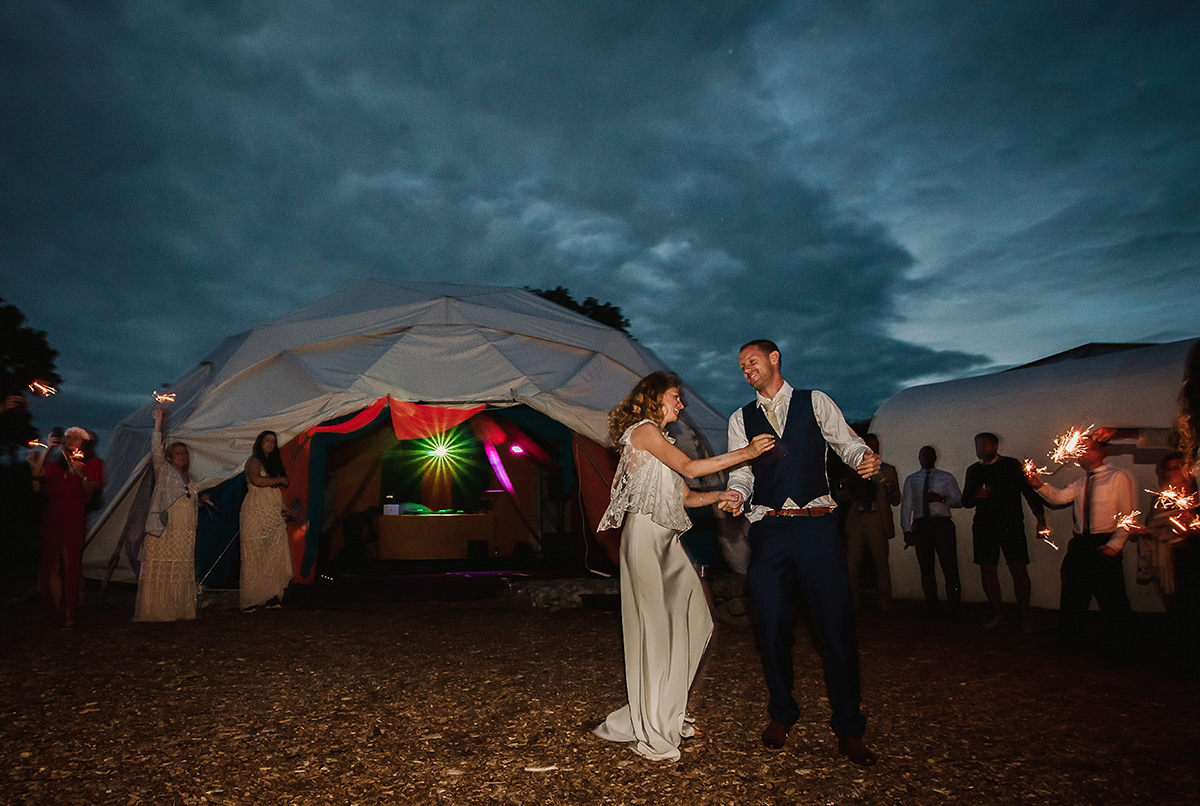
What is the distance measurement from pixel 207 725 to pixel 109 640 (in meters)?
3.34

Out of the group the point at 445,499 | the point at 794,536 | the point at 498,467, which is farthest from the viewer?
the point at 445,499

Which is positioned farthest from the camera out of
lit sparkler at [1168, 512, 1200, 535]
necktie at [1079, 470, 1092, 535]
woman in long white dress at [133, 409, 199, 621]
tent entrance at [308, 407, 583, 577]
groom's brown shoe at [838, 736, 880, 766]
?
tent entrance at [308, 407, 583, 577]

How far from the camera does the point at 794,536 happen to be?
353 centimetres

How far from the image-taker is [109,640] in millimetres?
6438

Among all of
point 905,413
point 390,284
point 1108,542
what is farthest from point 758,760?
point 390,284

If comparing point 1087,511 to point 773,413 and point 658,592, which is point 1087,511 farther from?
point 658,592

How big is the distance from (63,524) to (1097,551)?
875 cm

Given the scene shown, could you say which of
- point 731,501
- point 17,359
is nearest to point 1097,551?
point 731,501

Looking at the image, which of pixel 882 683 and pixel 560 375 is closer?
pixel 882 683

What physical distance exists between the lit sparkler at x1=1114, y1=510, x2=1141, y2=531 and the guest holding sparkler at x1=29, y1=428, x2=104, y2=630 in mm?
8741

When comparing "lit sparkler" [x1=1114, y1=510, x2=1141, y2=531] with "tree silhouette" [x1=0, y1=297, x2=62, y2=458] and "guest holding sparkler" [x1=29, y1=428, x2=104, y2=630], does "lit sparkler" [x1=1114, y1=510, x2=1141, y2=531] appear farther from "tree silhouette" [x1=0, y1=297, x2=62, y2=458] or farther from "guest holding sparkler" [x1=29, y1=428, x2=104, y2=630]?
"tree silhouette" [x1=0, y1=297, x2=62, y2=458]

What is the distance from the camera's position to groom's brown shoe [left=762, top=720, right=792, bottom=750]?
137 inches

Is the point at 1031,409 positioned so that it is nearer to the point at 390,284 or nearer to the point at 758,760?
the point at 758,760

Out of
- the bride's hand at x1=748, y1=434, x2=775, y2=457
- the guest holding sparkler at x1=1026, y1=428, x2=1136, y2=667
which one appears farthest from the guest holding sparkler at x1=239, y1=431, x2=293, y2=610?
the guest holding sparkler at x1=1026, y1=428, x2=1136, y2=667
